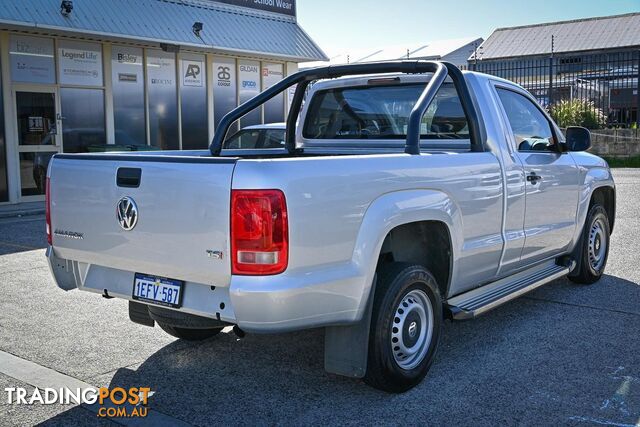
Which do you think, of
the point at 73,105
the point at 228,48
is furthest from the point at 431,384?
the point at 228,48

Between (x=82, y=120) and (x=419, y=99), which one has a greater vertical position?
(x=82, y=120)

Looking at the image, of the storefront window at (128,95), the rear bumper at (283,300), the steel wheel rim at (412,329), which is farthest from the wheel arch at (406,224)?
the storefront window at (128,95)

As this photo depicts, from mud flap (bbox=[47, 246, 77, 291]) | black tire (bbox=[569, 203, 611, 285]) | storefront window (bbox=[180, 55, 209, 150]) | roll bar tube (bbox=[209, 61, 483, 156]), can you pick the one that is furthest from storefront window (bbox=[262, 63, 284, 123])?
mud flap (bbox=[47, 246, 77, 291])

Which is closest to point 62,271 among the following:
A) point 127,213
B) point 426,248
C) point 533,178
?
point 127,213

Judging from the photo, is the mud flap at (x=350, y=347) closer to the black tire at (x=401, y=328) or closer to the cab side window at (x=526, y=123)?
the black tire at (x=401, y=328)

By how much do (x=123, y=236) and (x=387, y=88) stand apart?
2.62 metres

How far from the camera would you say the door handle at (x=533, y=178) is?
18.5ft

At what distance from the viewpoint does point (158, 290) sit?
412 cm

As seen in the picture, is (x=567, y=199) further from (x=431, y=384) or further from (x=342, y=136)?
(x=431, y=384)

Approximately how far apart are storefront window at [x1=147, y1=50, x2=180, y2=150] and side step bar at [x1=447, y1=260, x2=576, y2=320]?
1285cm

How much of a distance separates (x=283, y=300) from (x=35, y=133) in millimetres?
12989

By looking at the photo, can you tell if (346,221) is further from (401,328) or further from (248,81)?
(248,81)

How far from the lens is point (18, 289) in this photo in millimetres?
7070

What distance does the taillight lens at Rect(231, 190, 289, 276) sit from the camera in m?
3.59
